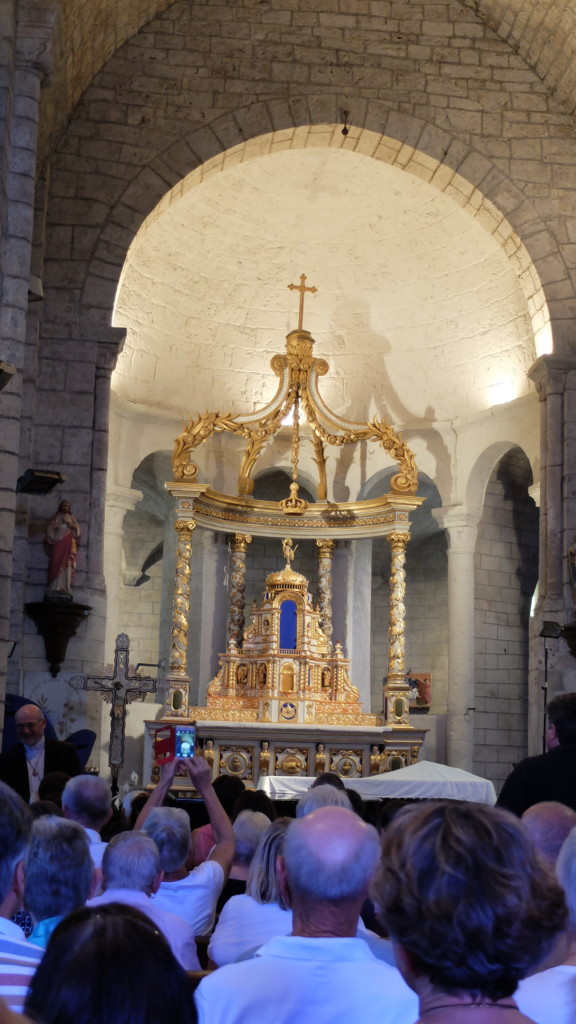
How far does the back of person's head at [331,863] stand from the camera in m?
2.38

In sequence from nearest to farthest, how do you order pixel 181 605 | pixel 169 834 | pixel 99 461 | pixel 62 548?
pixel 169 834
pixel 62 548
pixel 99 461
pixel 181 605

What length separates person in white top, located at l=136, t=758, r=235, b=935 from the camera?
13.4 ft

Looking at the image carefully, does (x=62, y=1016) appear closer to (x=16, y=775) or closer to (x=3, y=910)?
(x=3, y=910)

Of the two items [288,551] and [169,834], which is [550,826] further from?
[288,551]

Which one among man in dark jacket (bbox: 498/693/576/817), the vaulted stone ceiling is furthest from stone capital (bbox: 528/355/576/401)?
man in dark jacket (bbox: 498/693/576/817)

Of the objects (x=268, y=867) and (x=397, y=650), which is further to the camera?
(x=397, y=650)

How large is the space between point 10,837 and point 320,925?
687 millimetres

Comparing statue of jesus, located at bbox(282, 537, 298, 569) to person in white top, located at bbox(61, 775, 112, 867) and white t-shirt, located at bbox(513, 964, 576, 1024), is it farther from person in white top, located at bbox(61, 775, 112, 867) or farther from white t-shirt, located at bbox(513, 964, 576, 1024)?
white t-shirt, located at bbox(513, 964, 576, 1024)

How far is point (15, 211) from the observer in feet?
28.9

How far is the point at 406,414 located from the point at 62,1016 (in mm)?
14517

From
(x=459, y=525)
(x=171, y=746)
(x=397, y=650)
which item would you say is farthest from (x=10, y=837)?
(x=459, y=525)

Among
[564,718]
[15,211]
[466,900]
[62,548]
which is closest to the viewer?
[466,900]

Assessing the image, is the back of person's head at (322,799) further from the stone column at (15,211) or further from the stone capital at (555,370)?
the stone capital at (555,370)

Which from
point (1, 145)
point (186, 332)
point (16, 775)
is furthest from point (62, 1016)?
point (186, 332)
